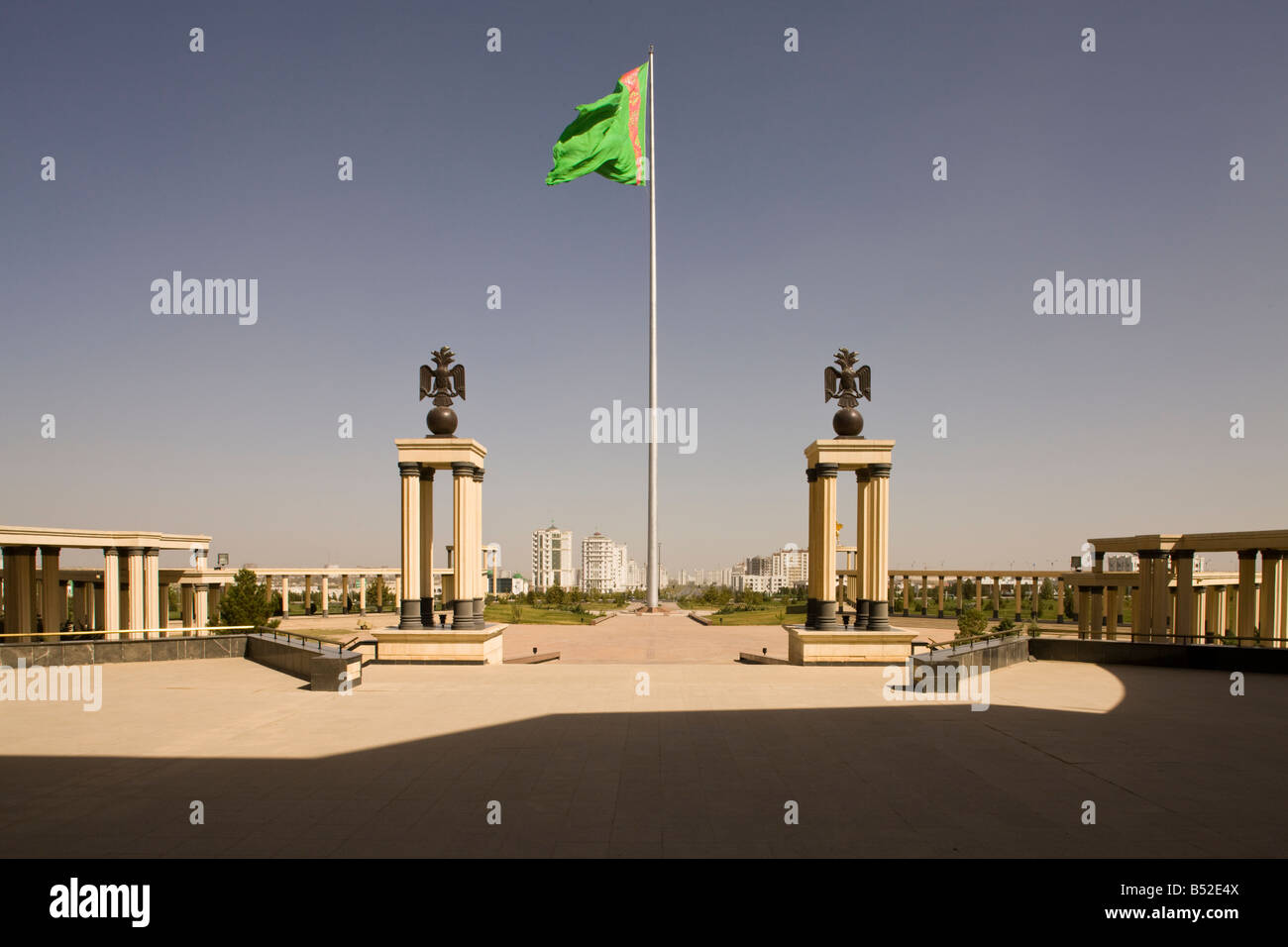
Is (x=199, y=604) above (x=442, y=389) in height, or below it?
below

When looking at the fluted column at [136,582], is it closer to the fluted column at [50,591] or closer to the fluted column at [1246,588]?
the fluted column at [50,591]

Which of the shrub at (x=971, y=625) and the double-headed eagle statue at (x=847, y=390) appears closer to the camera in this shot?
the double-headed eagle statue at (x=847, y=390)

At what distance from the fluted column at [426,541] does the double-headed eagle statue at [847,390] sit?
14.2 m

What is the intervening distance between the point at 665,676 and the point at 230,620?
3303cm

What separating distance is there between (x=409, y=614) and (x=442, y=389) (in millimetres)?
7738

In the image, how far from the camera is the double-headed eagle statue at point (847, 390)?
2309cm

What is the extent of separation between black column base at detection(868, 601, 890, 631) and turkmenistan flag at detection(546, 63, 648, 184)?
23.5m

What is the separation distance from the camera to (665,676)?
20.2m

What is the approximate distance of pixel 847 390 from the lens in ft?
76.5

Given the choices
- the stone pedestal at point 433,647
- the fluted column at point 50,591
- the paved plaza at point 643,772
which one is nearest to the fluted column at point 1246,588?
the paved plaza at point 643,772

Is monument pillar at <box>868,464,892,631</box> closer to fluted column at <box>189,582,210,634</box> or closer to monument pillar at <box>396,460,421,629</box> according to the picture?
monument pillar at <box>396,460,421,629</box>

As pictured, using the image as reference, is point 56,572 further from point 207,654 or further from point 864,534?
point 864,534

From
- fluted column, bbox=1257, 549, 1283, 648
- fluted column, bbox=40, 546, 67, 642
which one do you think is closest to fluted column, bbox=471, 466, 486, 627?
fluted column, bbox=40, 546, 67, 642

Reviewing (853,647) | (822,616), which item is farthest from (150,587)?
(853,647)
